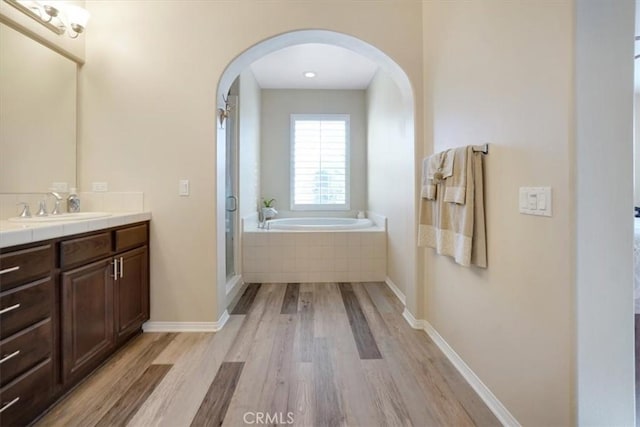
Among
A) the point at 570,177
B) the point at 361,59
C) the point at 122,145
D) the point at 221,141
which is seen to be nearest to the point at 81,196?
the point at 122,145

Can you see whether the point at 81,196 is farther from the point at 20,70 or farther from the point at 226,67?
the point at 226,67

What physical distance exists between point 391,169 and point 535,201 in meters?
2.35

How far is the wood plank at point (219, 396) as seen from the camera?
1512mm

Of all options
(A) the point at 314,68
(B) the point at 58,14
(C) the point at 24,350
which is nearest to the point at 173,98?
(B) the point at 58,14

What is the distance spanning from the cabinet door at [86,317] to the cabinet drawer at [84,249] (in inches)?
1.9

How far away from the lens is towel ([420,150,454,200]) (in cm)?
186

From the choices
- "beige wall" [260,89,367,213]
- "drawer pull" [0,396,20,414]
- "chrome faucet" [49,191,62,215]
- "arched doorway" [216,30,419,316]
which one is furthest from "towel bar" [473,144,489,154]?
"beige wall" [260,89,367,213]

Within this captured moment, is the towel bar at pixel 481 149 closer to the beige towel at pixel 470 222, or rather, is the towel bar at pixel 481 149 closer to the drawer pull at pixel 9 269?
the beige towel at pixel 470 222

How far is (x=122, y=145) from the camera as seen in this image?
248 centimetres

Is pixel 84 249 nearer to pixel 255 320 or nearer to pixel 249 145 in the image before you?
pixel 255 320

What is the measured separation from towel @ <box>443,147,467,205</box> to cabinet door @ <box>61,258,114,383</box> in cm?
209

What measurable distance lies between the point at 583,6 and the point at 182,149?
2.41 metres

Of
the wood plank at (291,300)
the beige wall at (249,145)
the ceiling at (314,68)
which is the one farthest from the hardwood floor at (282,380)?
the ceiling at (314,68)

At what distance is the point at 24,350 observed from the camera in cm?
140
